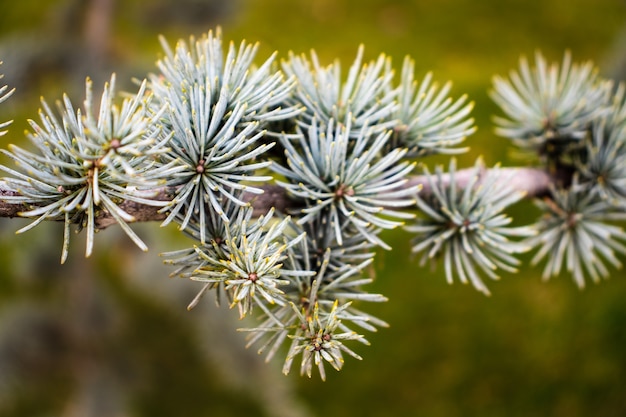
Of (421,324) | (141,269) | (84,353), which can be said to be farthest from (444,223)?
(421,324)

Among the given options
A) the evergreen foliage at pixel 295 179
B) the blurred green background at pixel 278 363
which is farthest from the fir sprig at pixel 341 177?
the blurred green background at pixel 278 363

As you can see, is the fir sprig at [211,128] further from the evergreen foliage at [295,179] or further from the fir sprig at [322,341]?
the fir sprig at [322,341]

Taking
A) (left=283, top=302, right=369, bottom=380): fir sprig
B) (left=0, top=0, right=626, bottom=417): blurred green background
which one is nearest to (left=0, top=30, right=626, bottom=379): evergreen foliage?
(left=283, top=302, right=369, bottom=380): fir sprig

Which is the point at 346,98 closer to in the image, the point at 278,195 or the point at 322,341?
the point at 278,195

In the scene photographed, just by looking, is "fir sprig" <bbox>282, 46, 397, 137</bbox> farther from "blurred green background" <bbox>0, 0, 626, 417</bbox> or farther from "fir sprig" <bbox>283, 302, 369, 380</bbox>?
"blurred green background" <bbox>0, 0, 626, 417</bbox>

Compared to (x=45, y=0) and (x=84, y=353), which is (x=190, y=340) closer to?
(x=84, y=353)

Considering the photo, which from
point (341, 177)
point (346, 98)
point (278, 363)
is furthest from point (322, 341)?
point (278, 363)
